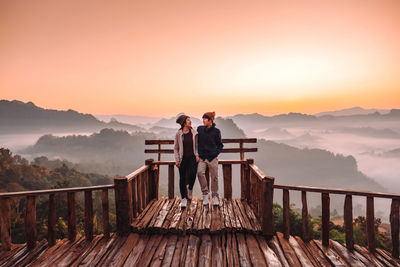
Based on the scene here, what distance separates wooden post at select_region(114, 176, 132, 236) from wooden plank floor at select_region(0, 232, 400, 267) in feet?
0.52

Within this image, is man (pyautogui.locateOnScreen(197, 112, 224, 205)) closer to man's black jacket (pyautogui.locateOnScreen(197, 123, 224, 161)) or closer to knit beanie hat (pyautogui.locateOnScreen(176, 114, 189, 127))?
man's black jacket (pyautogui.locateOnScreen(197, 123, 224, 161))

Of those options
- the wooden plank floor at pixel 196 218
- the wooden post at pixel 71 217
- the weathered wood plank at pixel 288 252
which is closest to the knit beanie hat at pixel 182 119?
the wooden plank floor at pixel 196 218

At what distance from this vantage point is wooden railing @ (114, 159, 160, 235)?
400 centimetres

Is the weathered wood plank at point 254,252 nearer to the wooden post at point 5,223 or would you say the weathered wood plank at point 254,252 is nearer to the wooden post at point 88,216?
the wooden post at point 88,216

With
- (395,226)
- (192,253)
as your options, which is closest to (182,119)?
(192,253)

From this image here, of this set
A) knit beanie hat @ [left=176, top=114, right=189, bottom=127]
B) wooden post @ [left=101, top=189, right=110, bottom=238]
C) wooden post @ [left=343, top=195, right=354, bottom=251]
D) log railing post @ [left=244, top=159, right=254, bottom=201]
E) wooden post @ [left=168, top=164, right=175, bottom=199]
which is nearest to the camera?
wooden post @ [left=343, top=195, right=354, bottom=251]

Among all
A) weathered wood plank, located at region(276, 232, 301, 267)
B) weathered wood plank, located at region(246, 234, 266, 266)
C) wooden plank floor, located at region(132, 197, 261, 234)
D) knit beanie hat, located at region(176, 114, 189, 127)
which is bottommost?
weathered wood plank, located at region(276, 232, 301, 267)

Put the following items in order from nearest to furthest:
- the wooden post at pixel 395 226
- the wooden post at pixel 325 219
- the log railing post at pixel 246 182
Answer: the wooden post at pixel 395 226 → the wooden post at pixel 325 219 → the log railing post at pixel 246 182

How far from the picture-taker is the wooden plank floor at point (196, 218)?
12.8 ft

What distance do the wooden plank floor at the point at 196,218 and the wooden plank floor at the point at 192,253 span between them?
111 millimetres

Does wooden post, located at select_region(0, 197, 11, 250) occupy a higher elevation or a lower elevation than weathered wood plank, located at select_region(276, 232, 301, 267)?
higher

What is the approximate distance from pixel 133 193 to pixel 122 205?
1.45ft

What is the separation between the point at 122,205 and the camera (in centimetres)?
401

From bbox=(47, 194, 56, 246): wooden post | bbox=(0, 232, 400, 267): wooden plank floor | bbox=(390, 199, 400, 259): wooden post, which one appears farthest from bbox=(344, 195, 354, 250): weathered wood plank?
bbox=(47, 194, 56, 246): wooden post
